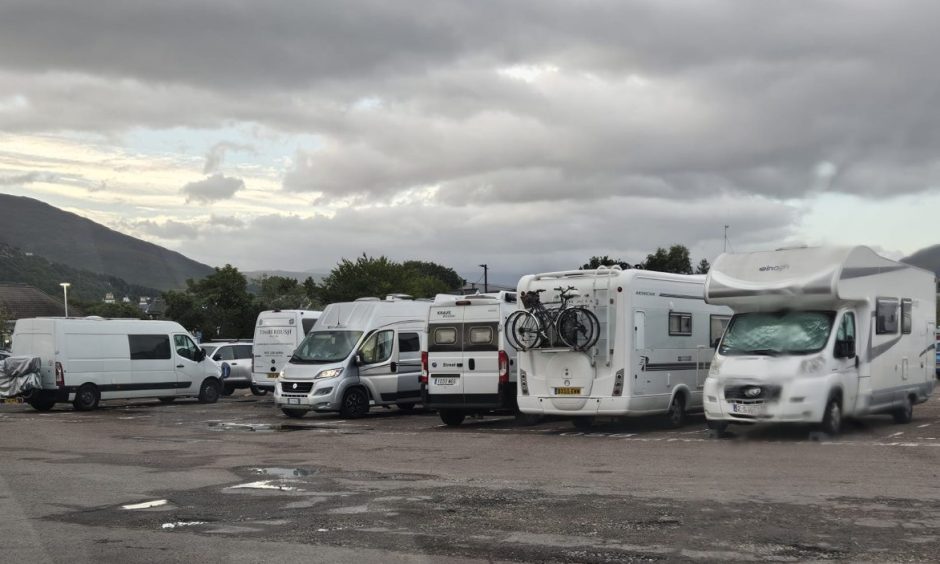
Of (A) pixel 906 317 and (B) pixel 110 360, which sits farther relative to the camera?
(B) pixel 110 360

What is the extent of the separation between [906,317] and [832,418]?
430cm

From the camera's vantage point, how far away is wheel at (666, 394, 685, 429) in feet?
63.7

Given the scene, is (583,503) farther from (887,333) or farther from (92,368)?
(92,368)

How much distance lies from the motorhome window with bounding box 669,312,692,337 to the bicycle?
6.41 ft

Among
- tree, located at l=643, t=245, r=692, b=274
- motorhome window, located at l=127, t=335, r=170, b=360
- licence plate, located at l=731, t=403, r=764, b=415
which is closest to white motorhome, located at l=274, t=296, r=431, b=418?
motorhome window, located at l=127, t=335, r=170, b=360

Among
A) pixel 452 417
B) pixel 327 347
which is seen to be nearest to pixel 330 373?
pixel 327 347

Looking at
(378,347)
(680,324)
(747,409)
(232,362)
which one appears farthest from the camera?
(232,362)

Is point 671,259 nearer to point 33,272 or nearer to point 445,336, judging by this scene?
point 445,336

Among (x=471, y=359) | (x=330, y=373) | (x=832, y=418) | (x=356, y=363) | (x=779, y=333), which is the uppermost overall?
(x=779, y=333)

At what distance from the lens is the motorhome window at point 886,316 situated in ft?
59.0

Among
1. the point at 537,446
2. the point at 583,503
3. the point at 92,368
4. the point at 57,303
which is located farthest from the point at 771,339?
the point at 57,303

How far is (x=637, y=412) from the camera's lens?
18188mm

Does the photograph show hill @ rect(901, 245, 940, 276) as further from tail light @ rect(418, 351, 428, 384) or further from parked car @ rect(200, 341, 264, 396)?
parked car @ rect(200, 341, 264, 396)

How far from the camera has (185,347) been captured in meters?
30.2
